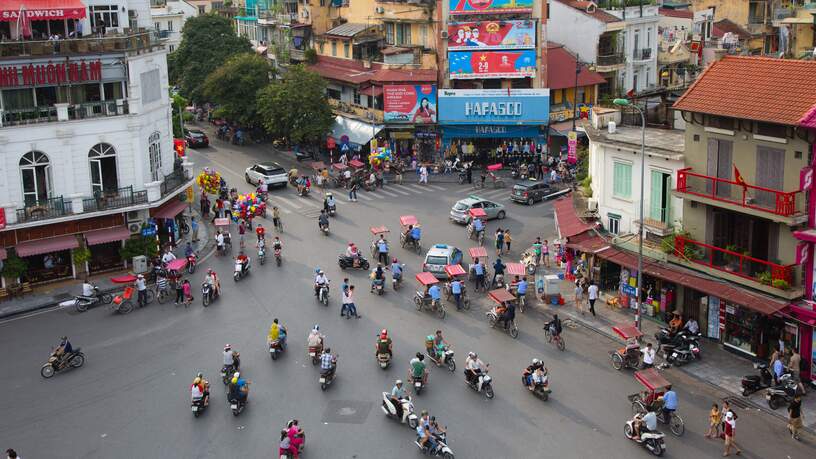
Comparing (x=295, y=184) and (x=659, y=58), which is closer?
(x=295, y=184)

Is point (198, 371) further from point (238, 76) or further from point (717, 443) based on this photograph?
point (238, 76)

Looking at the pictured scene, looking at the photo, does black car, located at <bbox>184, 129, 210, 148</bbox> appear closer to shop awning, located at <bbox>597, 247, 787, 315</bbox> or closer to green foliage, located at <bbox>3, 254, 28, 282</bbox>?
green foliage, located at <bbox>3, 254, 28, 282</bbox>

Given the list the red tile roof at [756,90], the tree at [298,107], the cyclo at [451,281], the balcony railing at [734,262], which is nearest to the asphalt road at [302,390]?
the cyclo at [451,281]

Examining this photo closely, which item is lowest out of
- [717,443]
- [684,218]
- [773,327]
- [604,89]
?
[717,443]

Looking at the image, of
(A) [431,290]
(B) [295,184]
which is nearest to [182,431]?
(A) [431,290]

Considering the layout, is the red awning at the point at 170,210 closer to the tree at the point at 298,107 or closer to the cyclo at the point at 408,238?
the cyclo at the point at 408,238

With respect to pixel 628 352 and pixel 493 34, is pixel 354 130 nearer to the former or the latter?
pixel 493 34

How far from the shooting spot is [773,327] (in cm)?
3356

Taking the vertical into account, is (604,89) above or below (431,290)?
above

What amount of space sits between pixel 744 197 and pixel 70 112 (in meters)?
31.5

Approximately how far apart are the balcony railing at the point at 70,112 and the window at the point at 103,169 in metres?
1.65

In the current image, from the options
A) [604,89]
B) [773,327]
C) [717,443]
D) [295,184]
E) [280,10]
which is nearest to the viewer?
[717,443]

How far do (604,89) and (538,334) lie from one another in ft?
128

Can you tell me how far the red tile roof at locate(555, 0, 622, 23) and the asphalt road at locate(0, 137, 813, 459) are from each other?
112 ft
